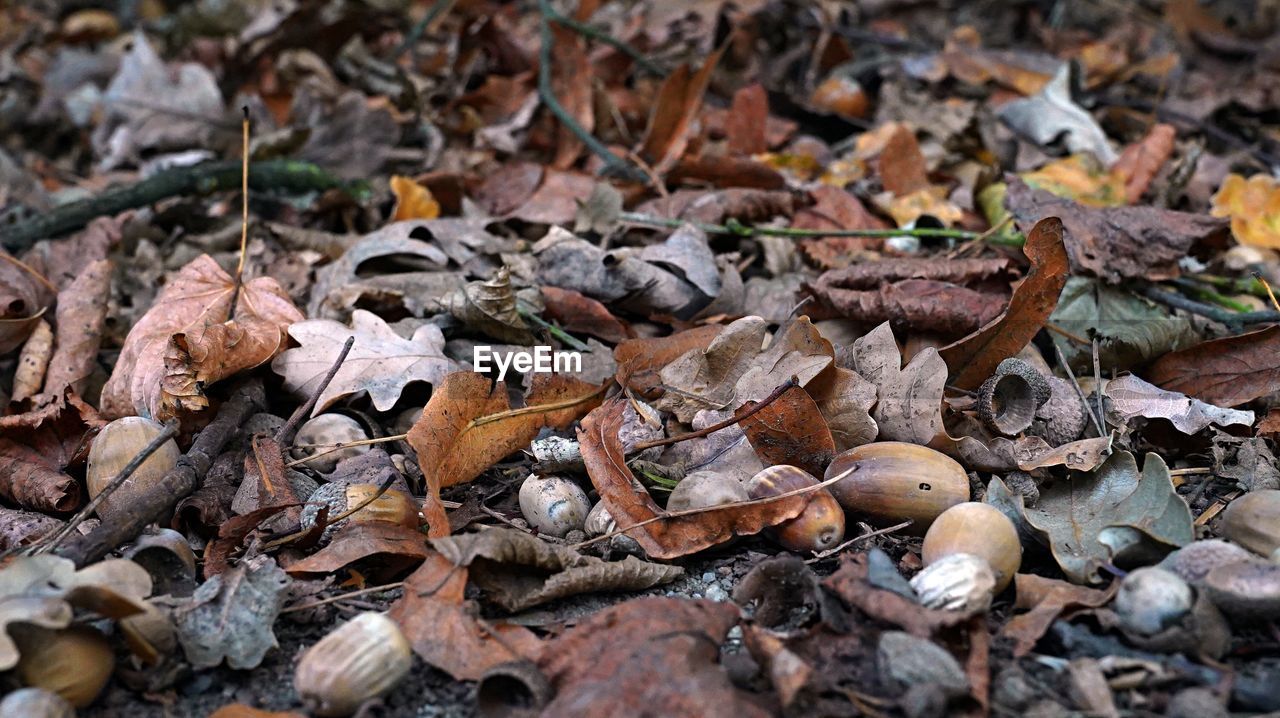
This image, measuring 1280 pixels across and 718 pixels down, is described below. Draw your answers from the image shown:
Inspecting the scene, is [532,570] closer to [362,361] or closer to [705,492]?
[705,492]

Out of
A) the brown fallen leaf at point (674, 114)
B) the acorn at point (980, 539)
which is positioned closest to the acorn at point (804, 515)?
the acorn at point (980, 539)

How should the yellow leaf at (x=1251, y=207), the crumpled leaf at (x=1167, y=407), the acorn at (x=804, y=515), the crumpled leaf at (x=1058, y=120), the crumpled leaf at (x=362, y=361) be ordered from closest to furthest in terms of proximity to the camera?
the acorn at (x=804, y=515) < the crumpled leaf at (x=1167, y=407) < the crumpled leaf at (x=362, y=361) < the yellow leaf at (x=1251, y=207) < the crumpled leaf at (x=1058, y=120)

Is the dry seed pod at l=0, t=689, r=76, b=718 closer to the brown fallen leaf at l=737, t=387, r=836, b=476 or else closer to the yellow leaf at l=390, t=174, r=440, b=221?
the brown fallen leaf at l=737, t=387, r=836, b=476

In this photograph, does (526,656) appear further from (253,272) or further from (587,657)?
(253,272)

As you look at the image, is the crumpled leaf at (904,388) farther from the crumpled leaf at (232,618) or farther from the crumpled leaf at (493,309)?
the crumpled leaf at (232,618)

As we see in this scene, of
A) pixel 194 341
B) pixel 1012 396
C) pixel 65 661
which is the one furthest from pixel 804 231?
pixel 65 661

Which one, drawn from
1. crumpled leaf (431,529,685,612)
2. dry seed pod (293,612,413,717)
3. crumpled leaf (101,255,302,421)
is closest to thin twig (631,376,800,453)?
crumpled leaf (431,529,685,612)
